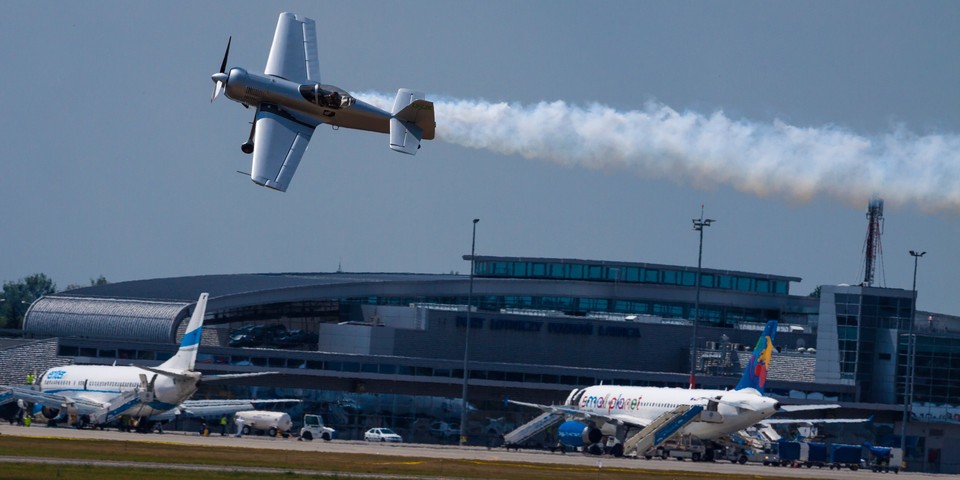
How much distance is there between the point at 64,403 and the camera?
9338cm

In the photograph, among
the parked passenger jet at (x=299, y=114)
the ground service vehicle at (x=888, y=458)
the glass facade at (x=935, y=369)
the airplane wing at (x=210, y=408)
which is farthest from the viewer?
the glass facade at (x=935, y=369)

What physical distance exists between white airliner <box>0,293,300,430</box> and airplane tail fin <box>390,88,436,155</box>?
32172mm

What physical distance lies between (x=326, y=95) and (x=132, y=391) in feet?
124

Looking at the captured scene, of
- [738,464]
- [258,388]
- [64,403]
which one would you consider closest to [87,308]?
[258,388]

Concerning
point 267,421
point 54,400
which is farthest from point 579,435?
point 54,400

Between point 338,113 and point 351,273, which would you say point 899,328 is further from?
point 338,113

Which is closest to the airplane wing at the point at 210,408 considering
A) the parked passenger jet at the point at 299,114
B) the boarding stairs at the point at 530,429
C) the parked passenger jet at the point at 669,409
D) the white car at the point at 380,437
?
the white car at the point at 380,437

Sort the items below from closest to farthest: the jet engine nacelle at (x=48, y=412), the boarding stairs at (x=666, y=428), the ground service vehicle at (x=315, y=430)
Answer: the boarding stairs at (x=666, y=428) → the jet engine nacelle at (x=48, y=412) → the ground service vehicle at (x=315, y=430)

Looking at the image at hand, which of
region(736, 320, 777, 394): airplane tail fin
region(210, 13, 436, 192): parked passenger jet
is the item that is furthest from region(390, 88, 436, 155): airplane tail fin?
region(736, 320, 777, 394): airplane tail fin

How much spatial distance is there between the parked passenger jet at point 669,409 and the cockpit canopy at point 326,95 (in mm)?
35466

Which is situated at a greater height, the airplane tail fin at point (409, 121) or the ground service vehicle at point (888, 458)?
the airplane tail fin at point (409, 121)

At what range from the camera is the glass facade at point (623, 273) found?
145m

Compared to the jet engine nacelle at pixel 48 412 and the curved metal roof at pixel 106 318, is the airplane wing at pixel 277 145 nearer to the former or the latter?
the jet engine nacelle at pixel 48 412

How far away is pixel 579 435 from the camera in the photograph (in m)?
91.2
